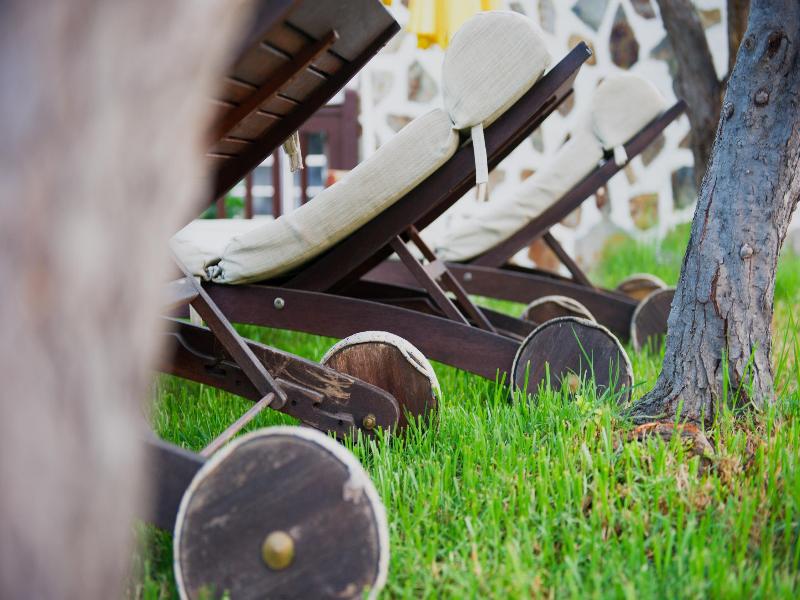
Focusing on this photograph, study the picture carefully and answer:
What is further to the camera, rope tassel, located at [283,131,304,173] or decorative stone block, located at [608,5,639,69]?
decorative stone block, located at [608,5,639,69]

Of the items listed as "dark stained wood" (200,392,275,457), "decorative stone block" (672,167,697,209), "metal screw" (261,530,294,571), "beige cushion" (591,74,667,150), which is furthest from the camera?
"decorative stone block" (672,167,697,209)

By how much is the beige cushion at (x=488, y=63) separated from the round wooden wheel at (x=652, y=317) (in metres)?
1.56

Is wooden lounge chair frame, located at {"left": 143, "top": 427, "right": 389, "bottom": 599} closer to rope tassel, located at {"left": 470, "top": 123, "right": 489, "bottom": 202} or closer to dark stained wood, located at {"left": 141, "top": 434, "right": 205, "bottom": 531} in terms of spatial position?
dark stained wood, located at {"left": 141, "top": 434, "right": 205, "bottom": 531}

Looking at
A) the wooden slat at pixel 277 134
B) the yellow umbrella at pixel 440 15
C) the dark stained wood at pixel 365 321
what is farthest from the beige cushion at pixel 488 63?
the yellow umbrella at pixel 440 15

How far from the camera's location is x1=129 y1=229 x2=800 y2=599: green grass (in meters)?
1.50

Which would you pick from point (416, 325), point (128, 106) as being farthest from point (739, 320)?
point (128, 106)

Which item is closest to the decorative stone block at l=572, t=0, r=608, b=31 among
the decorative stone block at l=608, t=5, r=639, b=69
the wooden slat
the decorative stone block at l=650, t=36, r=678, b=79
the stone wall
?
the stone wall

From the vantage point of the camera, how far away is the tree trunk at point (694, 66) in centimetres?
446

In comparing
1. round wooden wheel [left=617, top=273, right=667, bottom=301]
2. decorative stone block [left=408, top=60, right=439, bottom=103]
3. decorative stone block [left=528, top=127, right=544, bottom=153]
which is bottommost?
round wooden wheel [left=617, top=273, right=667, bottom=301]

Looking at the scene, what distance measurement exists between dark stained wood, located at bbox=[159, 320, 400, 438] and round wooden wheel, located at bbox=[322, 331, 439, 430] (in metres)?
0.13

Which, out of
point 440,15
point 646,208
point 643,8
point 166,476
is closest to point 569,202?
point 440,15

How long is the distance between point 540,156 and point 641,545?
589cm

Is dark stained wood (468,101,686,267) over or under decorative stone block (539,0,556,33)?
under

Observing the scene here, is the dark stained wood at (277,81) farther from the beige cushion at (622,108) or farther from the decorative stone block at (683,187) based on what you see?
the decorative stone block at (683,187)
